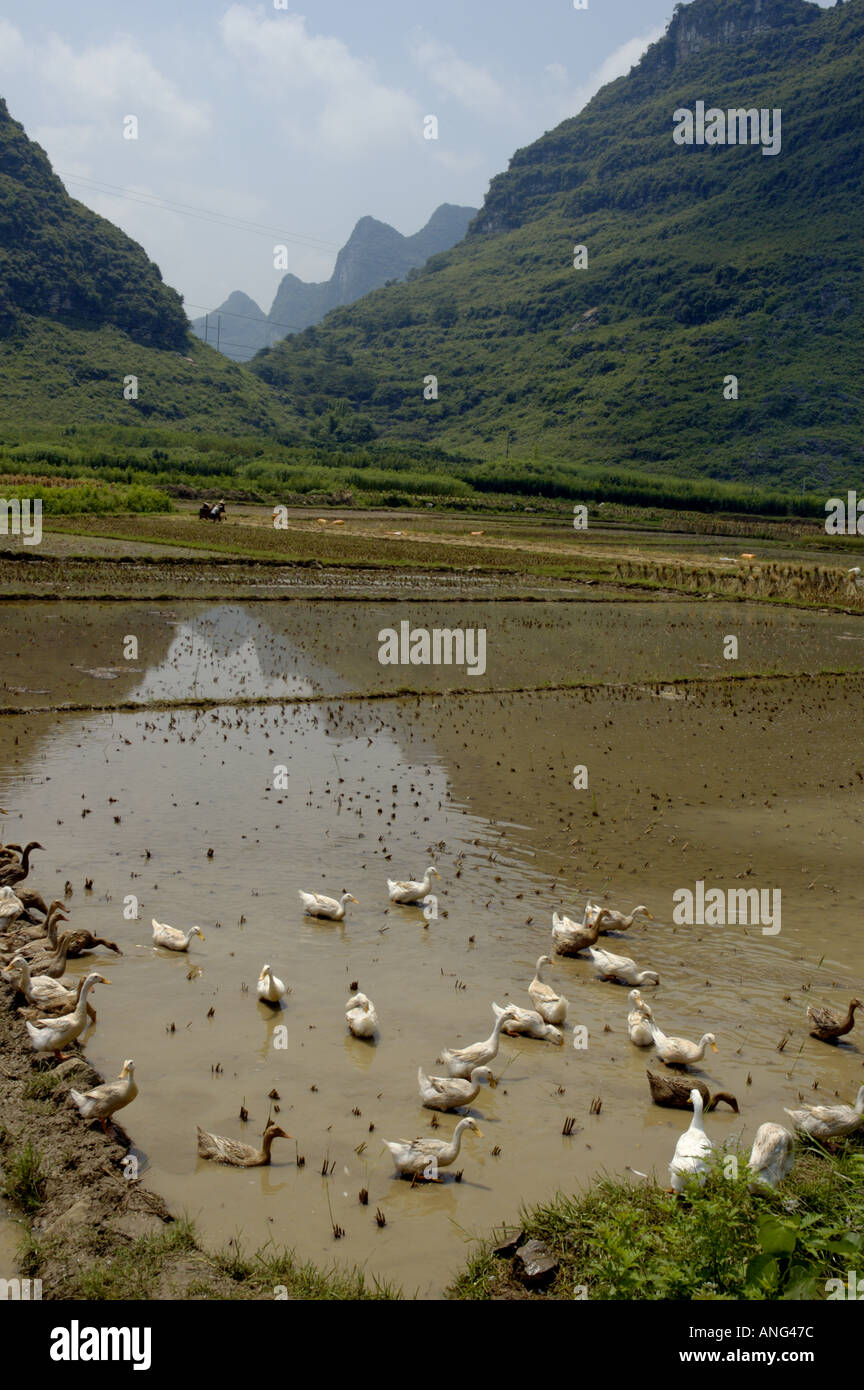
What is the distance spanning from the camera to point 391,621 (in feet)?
93.1

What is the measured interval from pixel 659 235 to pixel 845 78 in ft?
95.2

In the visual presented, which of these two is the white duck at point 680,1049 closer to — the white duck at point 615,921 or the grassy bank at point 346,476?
the white duck at point 615,921

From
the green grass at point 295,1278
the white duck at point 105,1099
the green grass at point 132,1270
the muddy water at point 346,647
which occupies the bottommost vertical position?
the green grass at point 295,1278

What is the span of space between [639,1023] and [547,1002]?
0.70 meters

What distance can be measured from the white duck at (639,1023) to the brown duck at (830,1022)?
126cm

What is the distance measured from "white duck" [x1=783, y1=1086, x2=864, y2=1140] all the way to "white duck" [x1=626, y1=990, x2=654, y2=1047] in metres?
1.36

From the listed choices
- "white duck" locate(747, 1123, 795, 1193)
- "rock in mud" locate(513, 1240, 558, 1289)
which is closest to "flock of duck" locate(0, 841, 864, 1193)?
"white duck" locate(747, 1123, 795, 1193)

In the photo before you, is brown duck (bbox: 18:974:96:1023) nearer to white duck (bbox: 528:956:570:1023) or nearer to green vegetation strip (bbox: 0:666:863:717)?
white duck (bbox: 528:956:570:1023)

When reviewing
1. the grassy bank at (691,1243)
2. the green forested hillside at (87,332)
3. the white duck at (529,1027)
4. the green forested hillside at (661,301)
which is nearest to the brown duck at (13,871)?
the white duck at (529,1027)

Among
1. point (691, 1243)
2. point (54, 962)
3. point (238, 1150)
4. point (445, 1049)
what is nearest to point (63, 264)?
point (54, 962)

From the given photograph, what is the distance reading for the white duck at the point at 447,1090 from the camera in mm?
7074

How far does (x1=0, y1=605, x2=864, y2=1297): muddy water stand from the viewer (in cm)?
668

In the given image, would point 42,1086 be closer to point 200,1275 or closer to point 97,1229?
point 97,1229

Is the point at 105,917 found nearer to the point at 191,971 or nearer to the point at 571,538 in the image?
the point at 191,971
